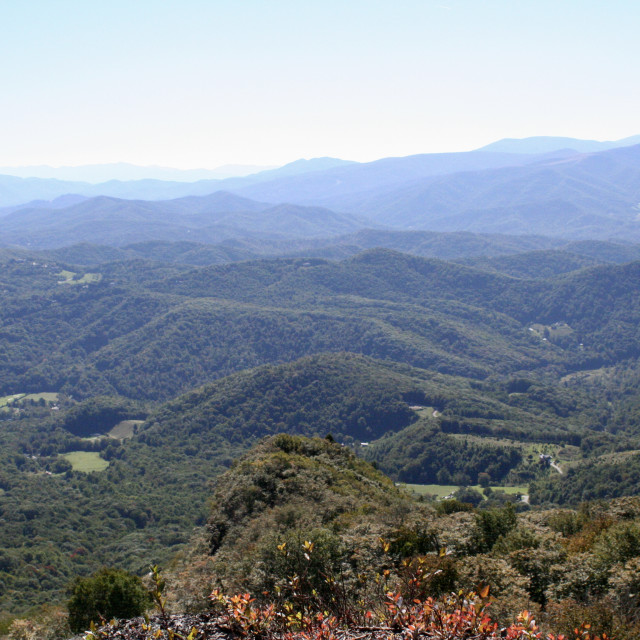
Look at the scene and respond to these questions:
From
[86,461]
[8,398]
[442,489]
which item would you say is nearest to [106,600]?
[442,489]

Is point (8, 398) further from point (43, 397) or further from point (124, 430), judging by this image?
point (124, 430)

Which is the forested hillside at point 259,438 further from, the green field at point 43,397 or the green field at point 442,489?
the green field at point 43,397

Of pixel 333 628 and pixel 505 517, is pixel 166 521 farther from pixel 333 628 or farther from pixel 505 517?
pixel 333 628

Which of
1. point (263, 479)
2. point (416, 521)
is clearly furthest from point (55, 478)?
point (416, 521)

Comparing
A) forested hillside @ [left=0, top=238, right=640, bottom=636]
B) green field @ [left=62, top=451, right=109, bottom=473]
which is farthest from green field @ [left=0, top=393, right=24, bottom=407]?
green field @ [left=62, top=451, right=109, bottom=473]

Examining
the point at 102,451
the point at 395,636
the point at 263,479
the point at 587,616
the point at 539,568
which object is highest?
the point at 395,636

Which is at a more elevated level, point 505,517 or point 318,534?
point 318,534

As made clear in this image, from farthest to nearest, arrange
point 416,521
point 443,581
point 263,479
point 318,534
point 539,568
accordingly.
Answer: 1. point 263,479
2. point 416,521
3. point 318,534
4. point 539,568
5. point 443,581

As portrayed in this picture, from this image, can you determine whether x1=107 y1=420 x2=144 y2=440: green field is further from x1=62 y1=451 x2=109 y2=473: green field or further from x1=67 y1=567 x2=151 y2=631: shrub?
x1=67 y1=567 x2=151 y2=631: shrub
